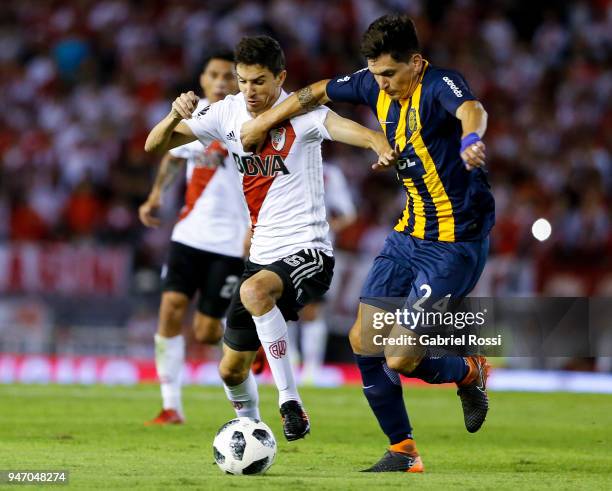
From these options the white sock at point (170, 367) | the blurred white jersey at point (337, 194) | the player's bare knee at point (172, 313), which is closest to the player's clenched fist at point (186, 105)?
the player's bare knee at point (172, 313)

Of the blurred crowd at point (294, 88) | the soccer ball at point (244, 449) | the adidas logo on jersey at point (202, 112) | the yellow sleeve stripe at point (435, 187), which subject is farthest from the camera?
the blurred crowd at point (294, 88)

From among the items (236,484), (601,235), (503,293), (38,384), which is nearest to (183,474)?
(236,484)

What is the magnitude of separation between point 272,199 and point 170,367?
2.94 m

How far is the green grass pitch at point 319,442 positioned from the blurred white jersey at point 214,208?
151 centimetres

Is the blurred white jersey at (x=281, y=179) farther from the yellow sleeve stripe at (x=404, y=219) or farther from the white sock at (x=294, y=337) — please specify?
the white sock at (x=294, y=337)

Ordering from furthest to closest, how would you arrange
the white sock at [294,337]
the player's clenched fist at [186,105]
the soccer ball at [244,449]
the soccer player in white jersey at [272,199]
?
the white sock at [294,337] < the soccer player in white jersey at [272,199] < the player's clenched fist at [186,105] < the soccer ball at [244,449]

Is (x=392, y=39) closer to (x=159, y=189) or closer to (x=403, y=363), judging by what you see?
(x=403, y=363)

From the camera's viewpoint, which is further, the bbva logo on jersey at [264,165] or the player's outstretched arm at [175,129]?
the bbva logo on jersey at [264,165]

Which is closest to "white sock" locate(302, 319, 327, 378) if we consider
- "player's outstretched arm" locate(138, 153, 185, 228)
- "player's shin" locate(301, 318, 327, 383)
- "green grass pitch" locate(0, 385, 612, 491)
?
"player's shin" locate(301, 318, 327, 383)

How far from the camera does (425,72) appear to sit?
7.29 metres

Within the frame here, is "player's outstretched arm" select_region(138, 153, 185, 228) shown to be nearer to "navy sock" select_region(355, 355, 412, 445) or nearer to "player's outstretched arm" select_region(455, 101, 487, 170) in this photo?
"navy sock" select_region(355, 355, 412, 445)

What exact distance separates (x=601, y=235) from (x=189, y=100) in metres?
9.86

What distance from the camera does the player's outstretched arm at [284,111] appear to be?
748 centimetres

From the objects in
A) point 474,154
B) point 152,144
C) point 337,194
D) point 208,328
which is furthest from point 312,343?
point 474,154
